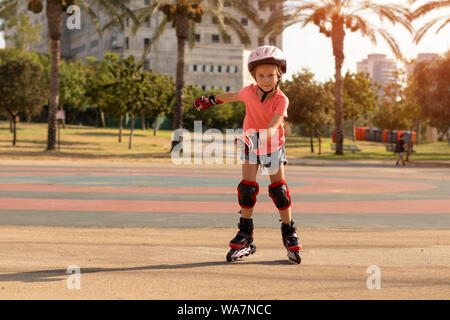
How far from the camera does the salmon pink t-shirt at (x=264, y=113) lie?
18.8 feet

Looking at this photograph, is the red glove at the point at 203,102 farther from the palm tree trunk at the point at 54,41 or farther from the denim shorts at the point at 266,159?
the palm tree trunk at the point at 54,41

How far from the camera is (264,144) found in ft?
18.8

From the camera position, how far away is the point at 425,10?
31359 mm

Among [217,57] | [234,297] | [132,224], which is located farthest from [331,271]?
[217,57]

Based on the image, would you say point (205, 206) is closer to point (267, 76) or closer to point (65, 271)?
point (267, 76)

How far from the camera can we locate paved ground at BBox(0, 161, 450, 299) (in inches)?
179

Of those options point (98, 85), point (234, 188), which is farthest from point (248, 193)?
point (98, 85)

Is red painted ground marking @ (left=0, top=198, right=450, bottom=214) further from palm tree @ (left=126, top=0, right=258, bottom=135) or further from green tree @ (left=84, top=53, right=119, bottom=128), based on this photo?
green tree @ (left=84, top=53, right=119, bottom=128)

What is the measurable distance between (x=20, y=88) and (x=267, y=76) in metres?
34.2

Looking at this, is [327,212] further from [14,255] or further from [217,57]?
[217,57]

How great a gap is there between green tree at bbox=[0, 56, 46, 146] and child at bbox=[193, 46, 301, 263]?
33127 mm

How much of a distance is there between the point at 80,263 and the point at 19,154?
25.6 m
